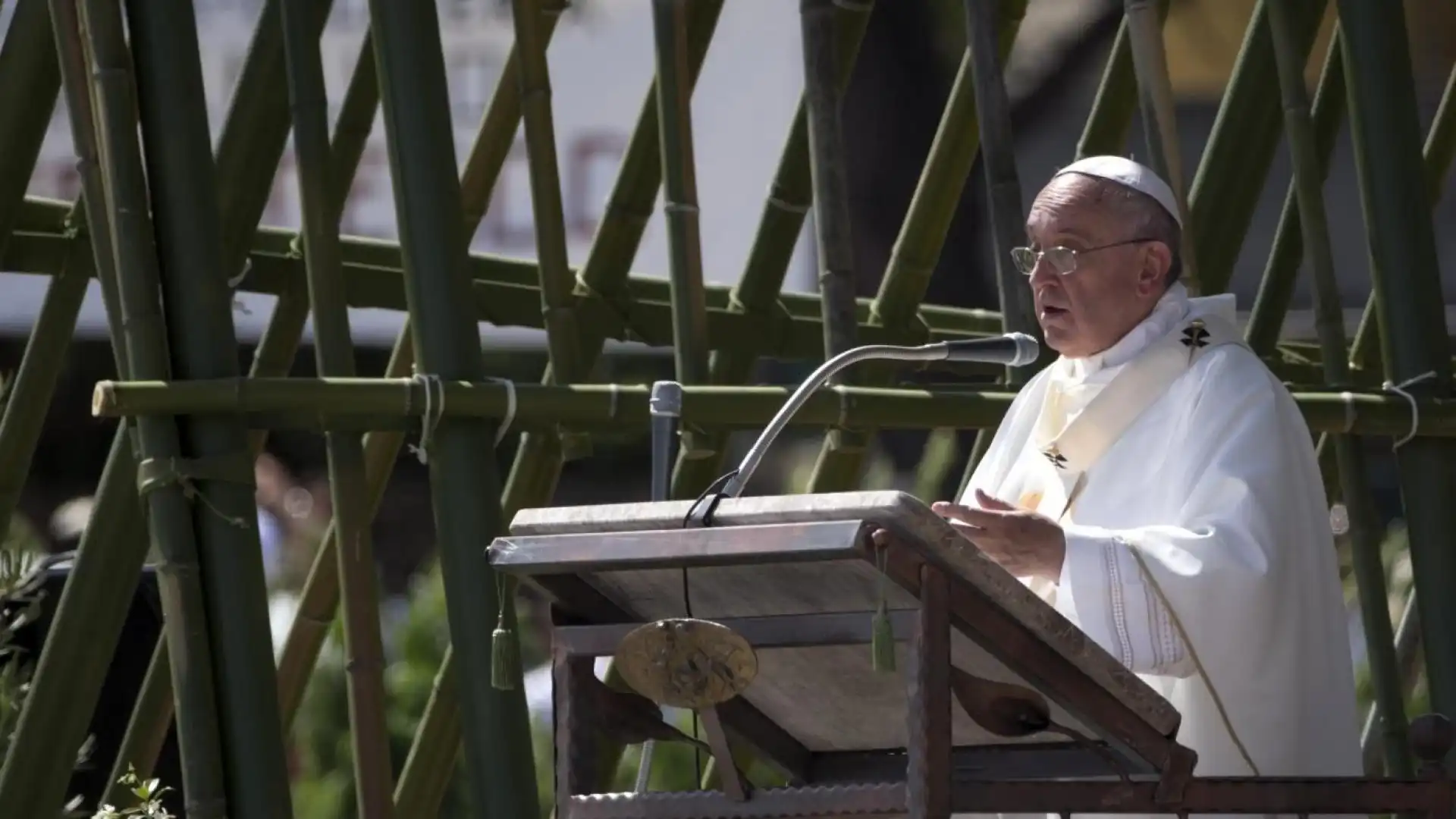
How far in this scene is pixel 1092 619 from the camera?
2.98m

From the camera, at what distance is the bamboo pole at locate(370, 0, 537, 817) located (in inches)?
157

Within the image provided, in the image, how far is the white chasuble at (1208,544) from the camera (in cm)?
300

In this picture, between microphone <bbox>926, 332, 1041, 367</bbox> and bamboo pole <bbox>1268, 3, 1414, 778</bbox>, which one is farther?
bamboo pole <bbox>1268, 3, 1414, 778</bbox>

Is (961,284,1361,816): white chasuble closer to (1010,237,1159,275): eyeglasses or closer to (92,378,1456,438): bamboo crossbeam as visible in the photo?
(1010,237,1159,275): eyeglasses

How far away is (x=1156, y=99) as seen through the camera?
4500 mm

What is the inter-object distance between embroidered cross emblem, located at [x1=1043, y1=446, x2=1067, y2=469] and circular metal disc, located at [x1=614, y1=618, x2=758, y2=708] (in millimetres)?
1100

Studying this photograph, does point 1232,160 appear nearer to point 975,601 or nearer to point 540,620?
point 975,601

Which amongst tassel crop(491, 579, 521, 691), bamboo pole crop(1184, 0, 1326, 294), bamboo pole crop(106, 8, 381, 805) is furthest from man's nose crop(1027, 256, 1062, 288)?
bamboo pole crop(106, 8, 381, 805)

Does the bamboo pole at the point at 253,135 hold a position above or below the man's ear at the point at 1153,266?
above

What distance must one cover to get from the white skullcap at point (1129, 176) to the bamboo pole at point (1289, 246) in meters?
1.73

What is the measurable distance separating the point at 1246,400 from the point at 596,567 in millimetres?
1121

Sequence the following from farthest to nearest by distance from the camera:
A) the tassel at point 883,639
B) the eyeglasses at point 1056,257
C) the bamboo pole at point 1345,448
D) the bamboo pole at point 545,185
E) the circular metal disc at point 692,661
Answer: the bamboo pole at point 1345,448
the bamboo pole at point 545,185
the eyeglasses at point 1056,257
the circular metal disc at point 692,661
the tassel at point 883,639

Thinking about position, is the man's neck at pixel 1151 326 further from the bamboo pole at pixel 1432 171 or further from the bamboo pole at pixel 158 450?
the bamboo pole at pixel 1432 171

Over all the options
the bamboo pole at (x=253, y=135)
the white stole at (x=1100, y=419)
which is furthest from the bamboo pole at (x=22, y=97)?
the white stole at (x=1100, y=419)
